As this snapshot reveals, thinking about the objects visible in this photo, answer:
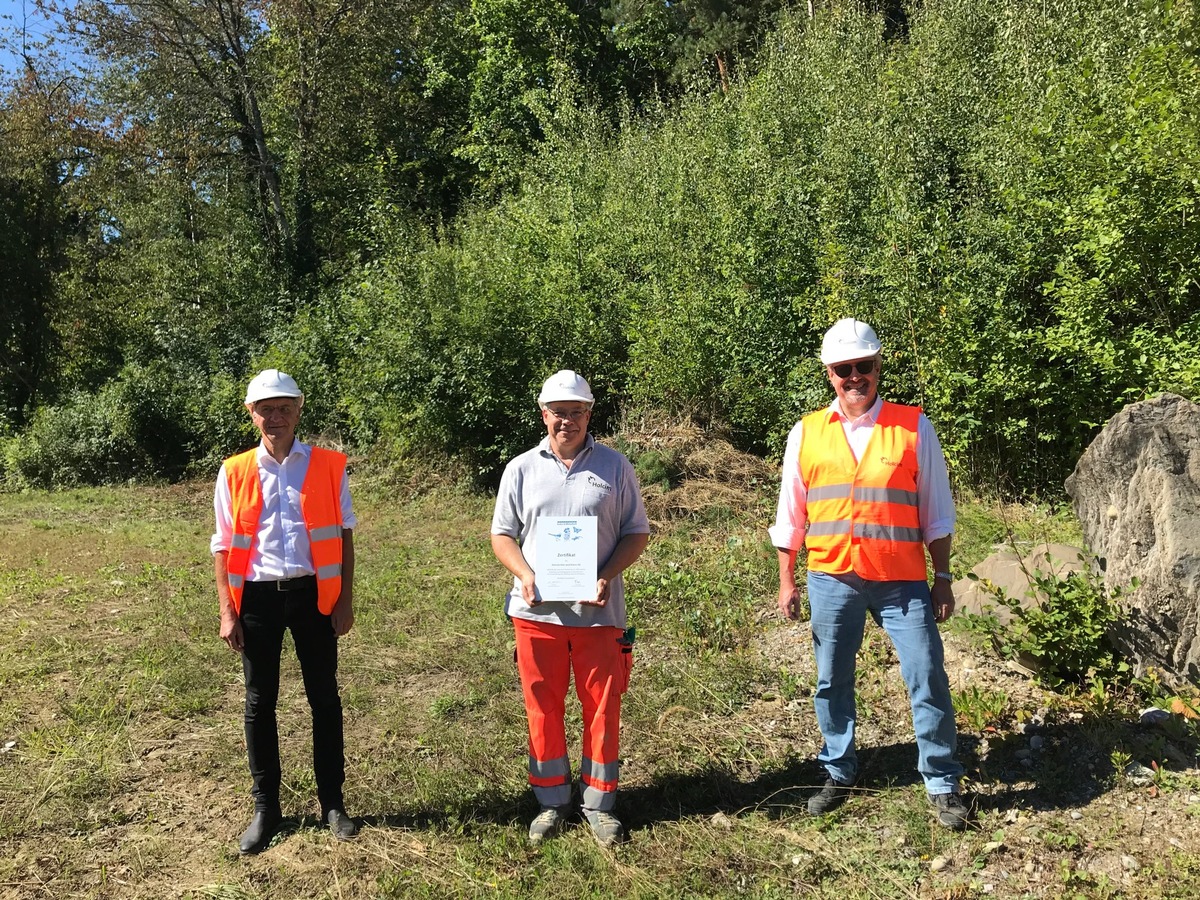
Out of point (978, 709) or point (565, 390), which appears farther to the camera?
point (978, 709)

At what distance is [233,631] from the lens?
381 cm

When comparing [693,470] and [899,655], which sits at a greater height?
[693,470]

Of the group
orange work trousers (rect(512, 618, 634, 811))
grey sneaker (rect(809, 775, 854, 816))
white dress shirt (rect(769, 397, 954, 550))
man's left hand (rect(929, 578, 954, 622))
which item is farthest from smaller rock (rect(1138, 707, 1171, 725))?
orange work trousers (rect(512, 618, 634, 811))

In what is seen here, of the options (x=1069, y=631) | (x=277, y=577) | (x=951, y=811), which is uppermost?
(x=277, y=577)

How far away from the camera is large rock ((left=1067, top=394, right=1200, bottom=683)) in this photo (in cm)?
410

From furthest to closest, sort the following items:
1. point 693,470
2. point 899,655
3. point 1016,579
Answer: point 693,470 → point 1016,579 → point 899,655

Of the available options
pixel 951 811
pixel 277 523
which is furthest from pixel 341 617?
pixel 951 811

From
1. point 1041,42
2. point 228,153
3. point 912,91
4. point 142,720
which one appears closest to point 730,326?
point 912,91

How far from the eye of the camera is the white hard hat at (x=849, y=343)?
11.7 feet

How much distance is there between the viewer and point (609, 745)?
12.5ft

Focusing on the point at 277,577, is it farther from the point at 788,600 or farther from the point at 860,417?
the point at 860,417

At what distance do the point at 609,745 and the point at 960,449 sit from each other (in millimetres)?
5363

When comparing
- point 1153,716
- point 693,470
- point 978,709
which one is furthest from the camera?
point 693,470

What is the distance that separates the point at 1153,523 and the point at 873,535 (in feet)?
6.10
